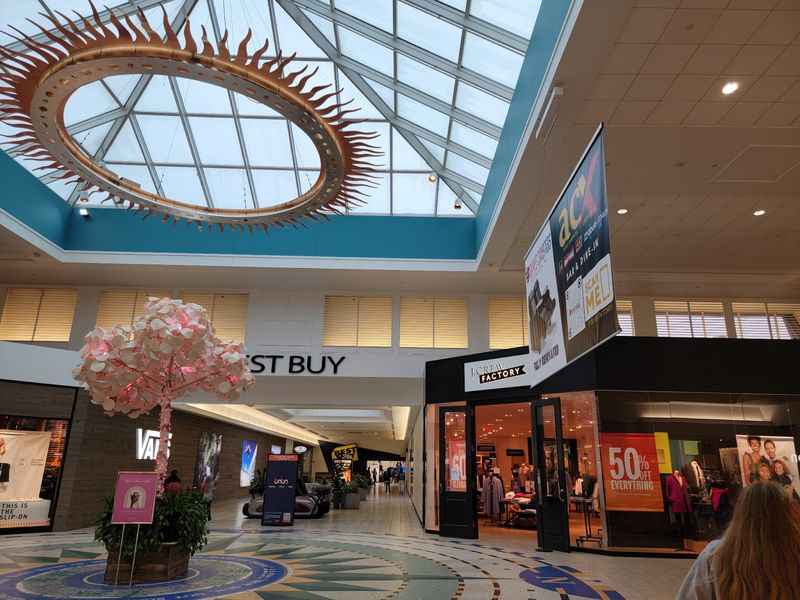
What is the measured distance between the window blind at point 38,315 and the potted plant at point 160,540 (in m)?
9.54

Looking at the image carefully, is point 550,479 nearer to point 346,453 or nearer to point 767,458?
point 767,458

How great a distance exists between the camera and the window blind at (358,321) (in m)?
14.2

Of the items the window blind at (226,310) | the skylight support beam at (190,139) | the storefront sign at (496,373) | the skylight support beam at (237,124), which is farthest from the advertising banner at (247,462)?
the storefront sign at (496,373)

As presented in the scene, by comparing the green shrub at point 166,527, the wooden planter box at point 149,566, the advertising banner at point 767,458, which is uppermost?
the advertising banner at point 767,458

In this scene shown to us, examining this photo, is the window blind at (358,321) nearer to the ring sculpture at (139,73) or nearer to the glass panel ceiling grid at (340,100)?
the glass panel ceiling grid at (340,100)

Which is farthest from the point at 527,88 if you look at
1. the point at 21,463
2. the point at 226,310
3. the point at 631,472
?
the point at 21,463

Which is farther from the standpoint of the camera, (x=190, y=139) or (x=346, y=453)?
(x=346, y=453)

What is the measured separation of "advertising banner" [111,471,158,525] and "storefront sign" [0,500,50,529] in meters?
7.13

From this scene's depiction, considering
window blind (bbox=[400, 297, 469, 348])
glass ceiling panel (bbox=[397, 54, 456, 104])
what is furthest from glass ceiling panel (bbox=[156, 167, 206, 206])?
glass ceiling panel (bbox=[397, 54, 456, 104])

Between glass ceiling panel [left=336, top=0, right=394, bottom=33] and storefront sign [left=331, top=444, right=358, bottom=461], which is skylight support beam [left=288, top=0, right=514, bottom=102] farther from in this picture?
storefront sign [left=331, top=444, right=358, bottom=461]

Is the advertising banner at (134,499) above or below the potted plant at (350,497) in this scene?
above

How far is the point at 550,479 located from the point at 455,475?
2302mm

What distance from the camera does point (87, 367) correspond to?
229 inches

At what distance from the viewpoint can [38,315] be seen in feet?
47.1
